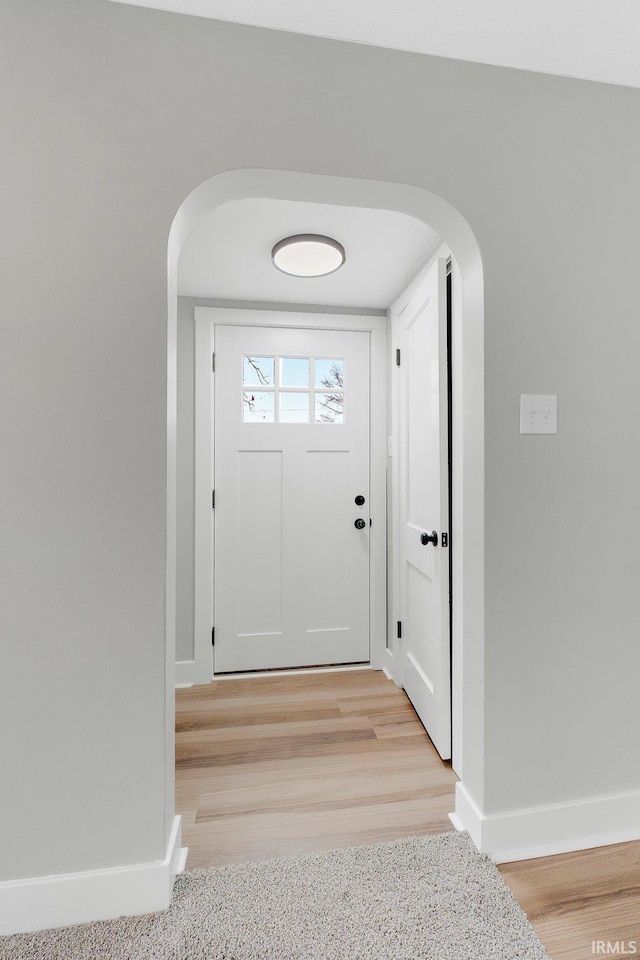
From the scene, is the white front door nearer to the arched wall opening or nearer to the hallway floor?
the hallway floor

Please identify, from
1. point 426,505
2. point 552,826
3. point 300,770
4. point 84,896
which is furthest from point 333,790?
point 426,505

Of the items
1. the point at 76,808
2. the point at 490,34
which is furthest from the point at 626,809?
the point at 490,34

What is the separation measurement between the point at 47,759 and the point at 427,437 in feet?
5.62

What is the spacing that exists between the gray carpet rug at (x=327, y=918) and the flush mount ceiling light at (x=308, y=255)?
2234 mm

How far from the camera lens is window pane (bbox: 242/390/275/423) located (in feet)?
9.06

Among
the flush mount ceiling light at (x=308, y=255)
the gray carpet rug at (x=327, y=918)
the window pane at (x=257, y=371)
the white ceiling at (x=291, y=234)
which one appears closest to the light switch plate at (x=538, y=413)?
the white ceiling at (x=291, y=234)

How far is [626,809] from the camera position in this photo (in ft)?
4.85

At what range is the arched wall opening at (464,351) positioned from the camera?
4.26ft

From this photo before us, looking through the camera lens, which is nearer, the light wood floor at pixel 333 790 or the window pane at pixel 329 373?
the light wood floor at pixel 333 790

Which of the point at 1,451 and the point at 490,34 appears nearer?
the point at 1,451

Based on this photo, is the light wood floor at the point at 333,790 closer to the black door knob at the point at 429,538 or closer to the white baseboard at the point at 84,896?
the white baseboard at the point at 84,896

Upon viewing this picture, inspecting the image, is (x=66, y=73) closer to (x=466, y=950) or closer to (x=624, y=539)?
(x=624, y=539)

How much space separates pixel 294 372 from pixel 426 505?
1234 millimetres

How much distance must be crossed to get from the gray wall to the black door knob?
0.52 m
